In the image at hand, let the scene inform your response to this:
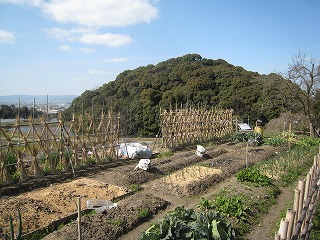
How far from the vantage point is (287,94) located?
2102cm

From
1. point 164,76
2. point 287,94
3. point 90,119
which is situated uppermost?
point 164,76

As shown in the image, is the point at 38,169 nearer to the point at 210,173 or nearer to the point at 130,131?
the point at 210,173

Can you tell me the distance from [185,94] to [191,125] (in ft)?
42.1

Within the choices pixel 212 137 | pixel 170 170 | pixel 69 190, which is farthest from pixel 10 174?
pixel 212 137

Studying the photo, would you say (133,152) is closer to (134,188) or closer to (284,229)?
(134,188)

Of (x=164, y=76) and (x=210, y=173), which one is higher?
(x=164, y=76)

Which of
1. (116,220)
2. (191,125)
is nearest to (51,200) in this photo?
(116,220)

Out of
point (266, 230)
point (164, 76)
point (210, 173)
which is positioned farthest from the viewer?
point (164, 76)

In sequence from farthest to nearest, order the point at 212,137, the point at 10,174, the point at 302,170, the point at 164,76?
the point at 164,76
the point at 212,137
the point at 302,170
the point at 10,174

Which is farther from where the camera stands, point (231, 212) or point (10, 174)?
point (10, 174)

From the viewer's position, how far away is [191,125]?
51.4 ft

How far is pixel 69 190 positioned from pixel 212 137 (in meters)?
11.6

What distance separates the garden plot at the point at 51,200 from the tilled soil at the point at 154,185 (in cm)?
57

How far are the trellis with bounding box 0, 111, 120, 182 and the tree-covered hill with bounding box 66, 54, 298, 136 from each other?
12.4m
